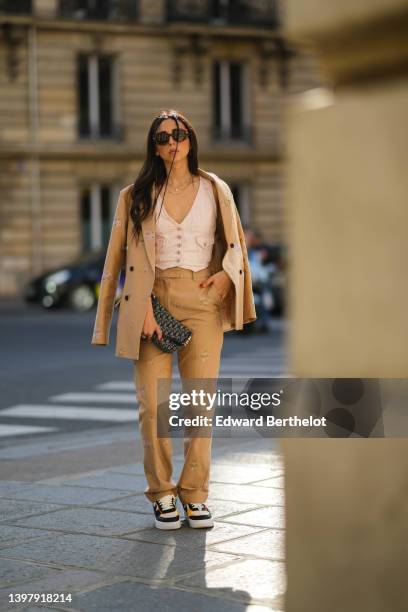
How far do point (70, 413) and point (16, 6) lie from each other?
1054 inches

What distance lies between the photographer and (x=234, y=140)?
127 ft

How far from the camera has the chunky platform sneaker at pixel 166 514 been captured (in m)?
5.51

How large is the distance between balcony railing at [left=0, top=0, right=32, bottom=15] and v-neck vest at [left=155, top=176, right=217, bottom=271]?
31326mm

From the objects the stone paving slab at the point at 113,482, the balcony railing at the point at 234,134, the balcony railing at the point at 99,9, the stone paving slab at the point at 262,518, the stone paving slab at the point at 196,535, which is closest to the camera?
the stone paving slab at the point at 196,535

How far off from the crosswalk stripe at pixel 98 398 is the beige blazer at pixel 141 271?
6201mm

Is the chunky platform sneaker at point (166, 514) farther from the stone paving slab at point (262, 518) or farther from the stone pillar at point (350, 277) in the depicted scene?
the stone pillar at point (350, 277)

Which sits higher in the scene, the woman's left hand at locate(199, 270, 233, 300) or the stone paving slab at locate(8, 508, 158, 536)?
the woman's left hand at locate(199, 270, 233, 300)

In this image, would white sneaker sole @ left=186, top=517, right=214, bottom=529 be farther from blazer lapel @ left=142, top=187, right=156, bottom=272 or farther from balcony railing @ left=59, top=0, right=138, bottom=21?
balcony railing @ left=59, top=0, right=138, bottom=21

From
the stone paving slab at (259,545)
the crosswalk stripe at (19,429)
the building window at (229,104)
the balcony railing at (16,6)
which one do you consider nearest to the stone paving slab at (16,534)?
the stone paving slab at (259,545)

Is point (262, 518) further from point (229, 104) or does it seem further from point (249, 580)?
point (229, 104)

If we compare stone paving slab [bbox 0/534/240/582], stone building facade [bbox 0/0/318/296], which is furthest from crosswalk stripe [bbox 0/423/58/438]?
stone building facade [bbox 0/0/318/296]

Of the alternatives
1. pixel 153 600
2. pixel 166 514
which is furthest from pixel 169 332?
pixel 153 600

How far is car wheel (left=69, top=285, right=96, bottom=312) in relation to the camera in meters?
29.7

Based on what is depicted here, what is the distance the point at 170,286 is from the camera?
5.64 meters
